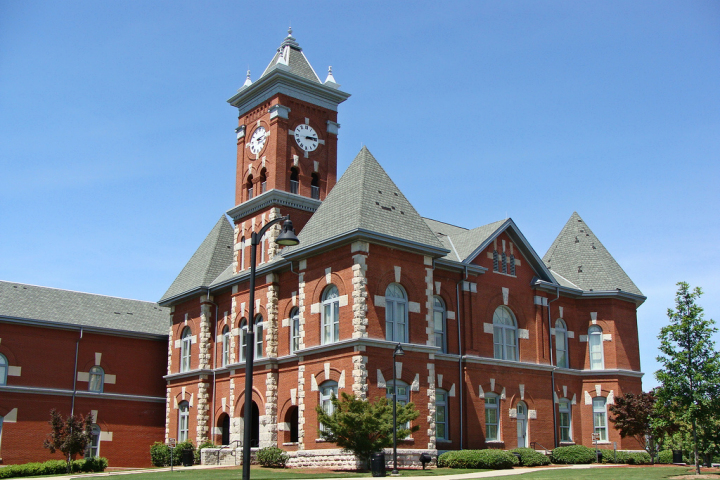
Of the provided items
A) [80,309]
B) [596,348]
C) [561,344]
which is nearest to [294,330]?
[561,344]

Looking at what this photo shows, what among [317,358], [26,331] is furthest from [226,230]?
[317,358]

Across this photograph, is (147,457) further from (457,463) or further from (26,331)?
(457,463)

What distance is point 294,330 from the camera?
38.6 meters

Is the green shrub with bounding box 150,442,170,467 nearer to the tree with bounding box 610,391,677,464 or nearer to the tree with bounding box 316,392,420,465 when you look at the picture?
the tree with bounding box 316,392,420,465

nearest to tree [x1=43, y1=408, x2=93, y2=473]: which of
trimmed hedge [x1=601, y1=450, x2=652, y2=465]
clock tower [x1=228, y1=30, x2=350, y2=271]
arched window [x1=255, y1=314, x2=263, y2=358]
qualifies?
arched window [x1=255, y1=314, x2=263, y2=358]

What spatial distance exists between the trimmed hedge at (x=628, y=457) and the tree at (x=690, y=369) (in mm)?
10902

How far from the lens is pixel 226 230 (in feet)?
166

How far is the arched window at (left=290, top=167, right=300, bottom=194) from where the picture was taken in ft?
146

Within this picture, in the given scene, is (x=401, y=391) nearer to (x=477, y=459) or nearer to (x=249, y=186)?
(x=477, y=459)

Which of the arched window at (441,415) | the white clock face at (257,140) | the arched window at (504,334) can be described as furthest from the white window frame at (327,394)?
the white clock face at (257,140)

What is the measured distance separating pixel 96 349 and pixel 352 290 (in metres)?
24.2

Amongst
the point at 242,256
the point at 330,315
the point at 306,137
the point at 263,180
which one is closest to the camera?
the point at 330,315

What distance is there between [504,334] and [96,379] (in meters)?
27.3

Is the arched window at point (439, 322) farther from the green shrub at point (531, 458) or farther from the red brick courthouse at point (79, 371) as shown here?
the red brick courthouse at point (79, 371)
